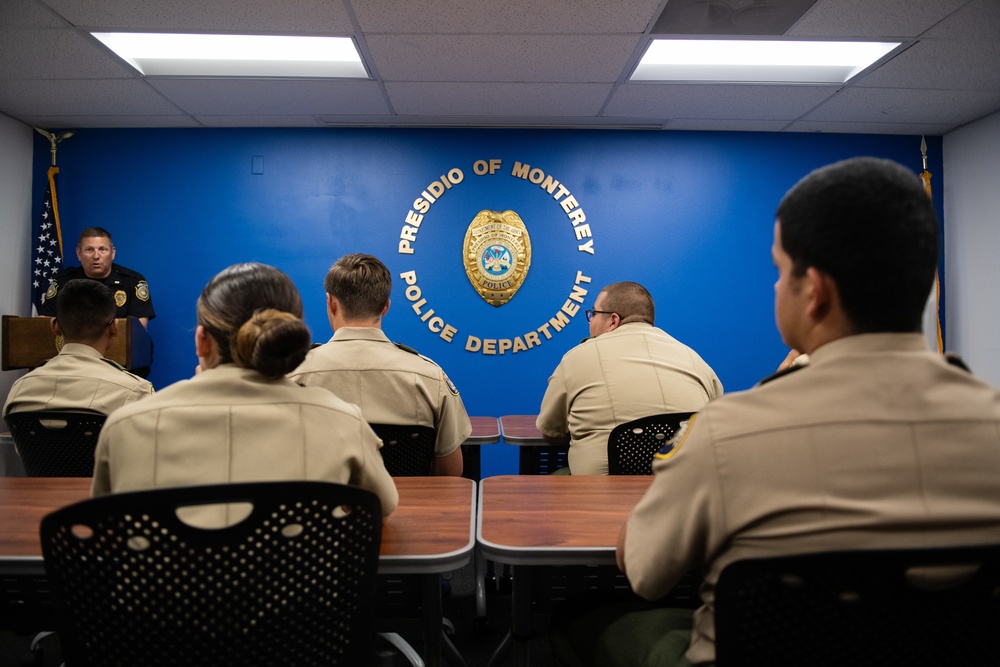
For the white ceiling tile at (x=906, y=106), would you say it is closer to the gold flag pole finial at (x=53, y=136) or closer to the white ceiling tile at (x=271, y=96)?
the white ceiling tile at (x=271, y=96)

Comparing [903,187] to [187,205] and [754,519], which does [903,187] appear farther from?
[187,205]

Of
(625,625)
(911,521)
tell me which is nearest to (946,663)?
(911,521)

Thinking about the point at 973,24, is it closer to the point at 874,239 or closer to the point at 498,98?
the point at 498,98

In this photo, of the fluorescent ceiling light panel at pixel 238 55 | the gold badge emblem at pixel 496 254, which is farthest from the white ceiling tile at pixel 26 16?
the gold badge emblem at pixel 496 254

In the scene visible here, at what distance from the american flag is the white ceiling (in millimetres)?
481

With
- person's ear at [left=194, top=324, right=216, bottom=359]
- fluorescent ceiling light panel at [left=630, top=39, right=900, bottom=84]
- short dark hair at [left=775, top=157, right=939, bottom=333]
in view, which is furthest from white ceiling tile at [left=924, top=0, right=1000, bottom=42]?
person's ear at [left=194, top=324, right=216, bottom=359]

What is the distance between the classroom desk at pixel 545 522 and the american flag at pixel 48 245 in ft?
13.6

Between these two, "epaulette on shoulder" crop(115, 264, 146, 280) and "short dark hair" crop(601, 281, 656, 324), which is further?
"epaulette on shoulder" crop(115, 264, 146, 280)

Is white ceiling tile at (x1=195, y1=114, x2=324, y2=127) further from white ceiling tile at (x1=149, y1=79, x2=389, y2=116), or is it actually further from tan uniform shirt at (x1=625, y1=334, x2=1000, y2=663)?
tan uniform shirt at (x1=625, y1=334, x2=1000, y2=663)

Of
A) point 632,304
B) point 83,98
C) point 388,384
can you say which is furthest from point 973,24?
point 83,98

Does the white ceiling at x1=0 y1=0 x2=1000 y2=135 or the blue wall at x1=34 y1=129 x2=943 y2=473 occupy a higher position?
the white ceiling at x1=0 y1=0 x2=1000 y2=135

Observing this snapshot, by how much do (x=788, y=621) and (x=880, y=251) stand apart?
1.61ft

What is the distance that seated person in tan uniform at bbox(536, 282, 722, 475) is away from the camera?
2211mm

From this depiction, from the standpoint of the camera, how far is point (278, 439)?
1165 millimetres
